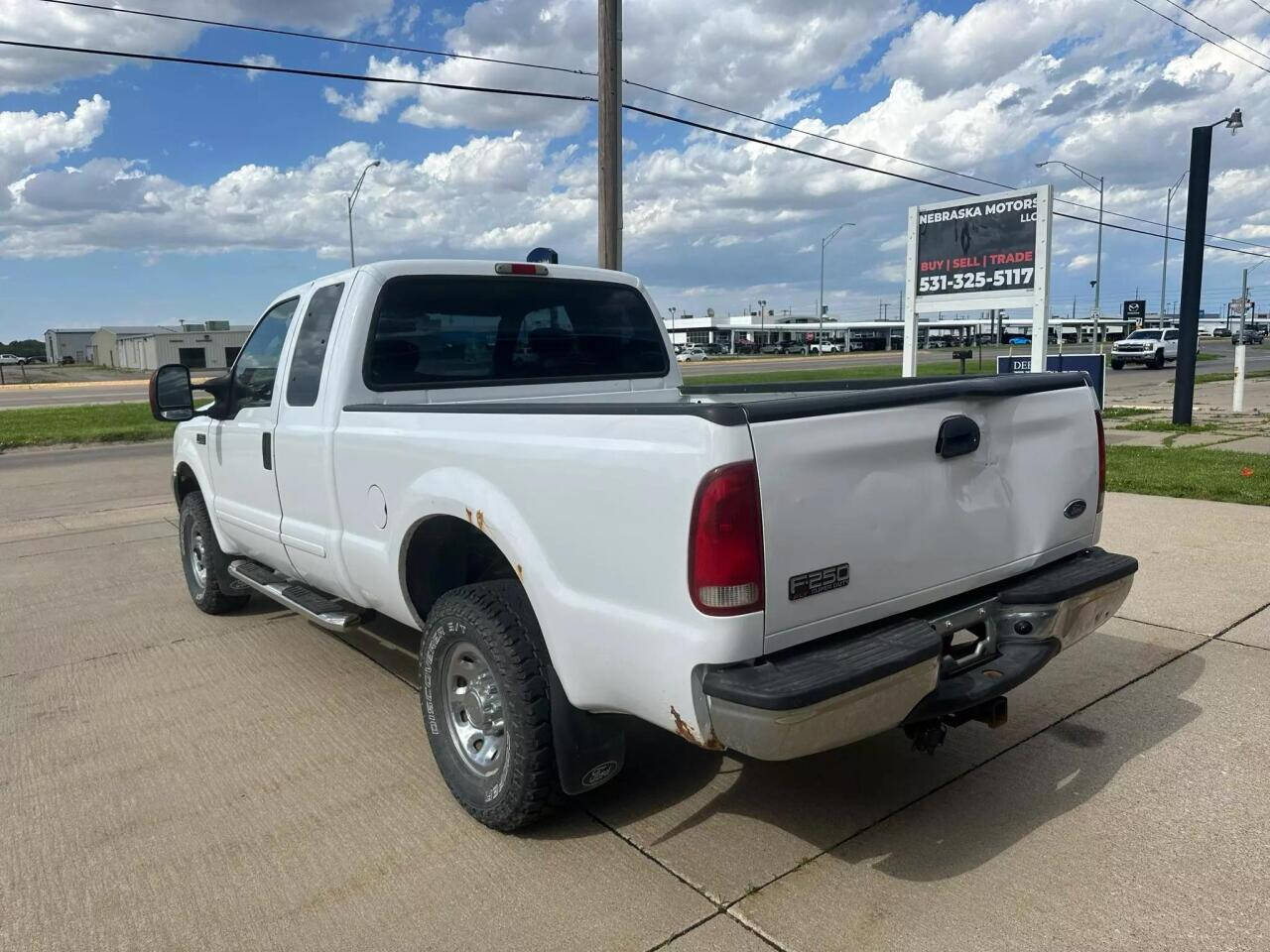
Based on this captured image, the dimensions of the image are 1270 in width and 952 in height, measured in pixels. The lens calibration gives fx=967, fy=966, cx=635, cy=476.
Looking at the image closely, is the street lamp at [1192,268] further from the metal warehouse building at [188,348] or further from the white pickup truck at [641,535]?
the metal warehouse building at [188,348]

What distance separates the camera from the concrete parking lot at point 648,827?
9.18ft

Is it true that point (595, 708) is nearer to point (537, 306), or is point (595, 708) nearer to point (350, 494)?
point (350, 494)

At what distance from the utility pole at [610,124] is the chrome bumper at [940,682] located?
8853 millimetres

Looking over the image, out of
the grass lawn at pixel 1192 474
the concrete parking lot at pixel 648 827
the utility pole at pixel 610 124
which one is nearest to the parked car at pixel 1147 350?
the grass lawn at pixel 1192 474

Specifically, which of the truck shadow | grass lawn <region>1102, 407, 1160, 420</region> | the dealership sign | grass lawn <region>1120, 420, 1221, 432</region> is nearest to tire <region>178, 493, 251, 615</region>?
the truck shadow

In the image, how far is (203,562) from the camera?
6.11 meters

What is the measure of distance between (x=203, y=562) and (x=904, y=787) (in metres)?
4.53

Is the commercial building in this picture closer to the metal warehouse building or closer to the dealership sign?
the metal warehouse building

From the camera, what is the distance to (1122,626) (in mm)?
5355

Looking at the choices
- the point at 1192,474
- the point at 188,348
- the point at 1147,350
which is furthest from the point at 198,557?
the point at 188,348

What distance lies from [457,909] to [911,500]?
6.03ft

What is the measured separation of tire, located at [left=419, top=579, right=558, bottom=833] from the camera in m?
3.11

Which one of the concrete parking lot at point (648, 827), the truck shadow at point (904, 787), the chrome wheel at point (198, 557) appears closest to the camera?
the concrete parking lot at point (648, 827)

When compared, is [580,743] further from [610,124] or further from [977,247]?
[977,247]
